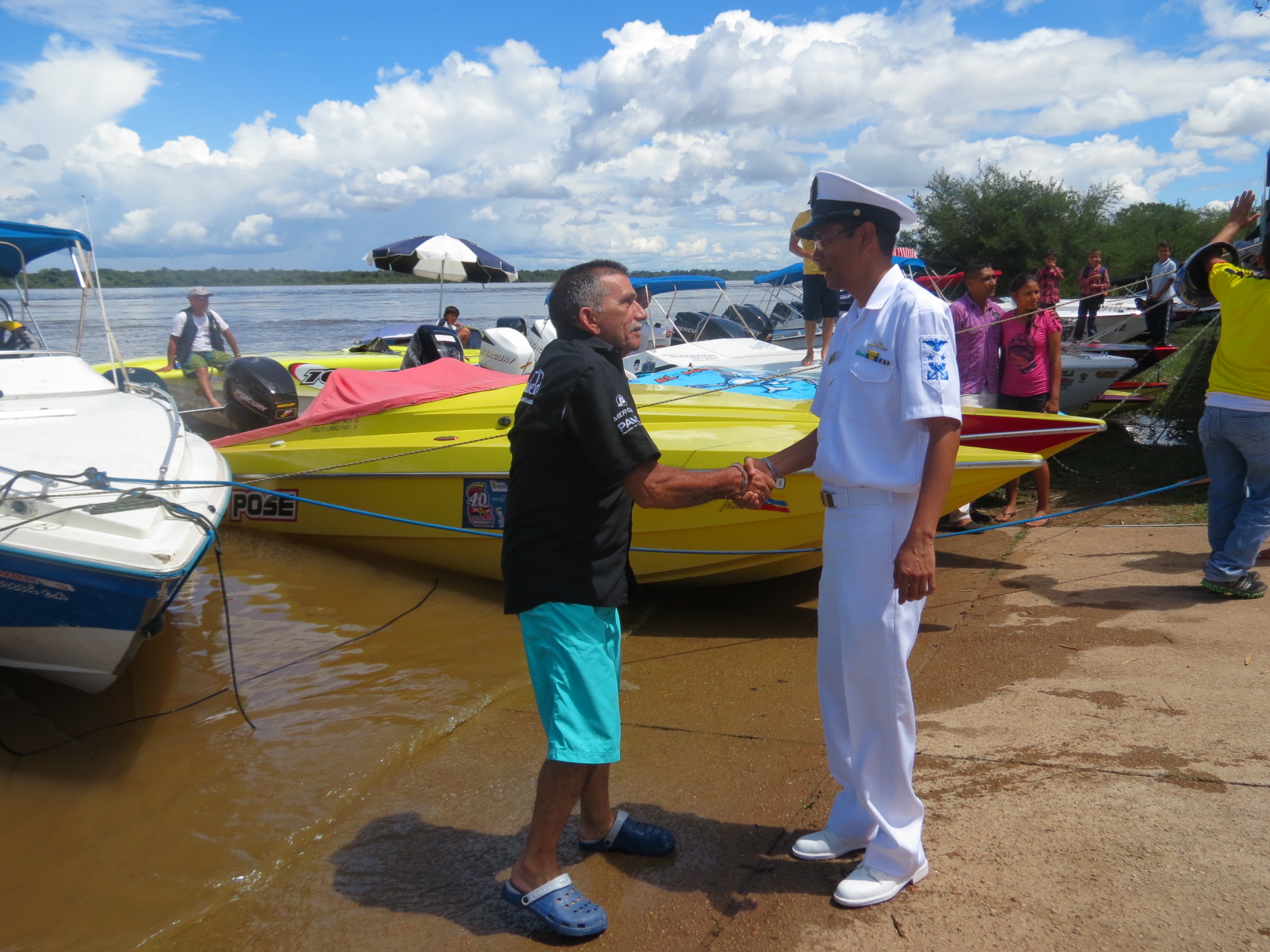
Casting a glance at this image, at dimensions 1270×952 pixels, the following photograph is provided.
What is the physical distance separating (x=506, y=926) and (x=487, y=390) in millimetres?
4564

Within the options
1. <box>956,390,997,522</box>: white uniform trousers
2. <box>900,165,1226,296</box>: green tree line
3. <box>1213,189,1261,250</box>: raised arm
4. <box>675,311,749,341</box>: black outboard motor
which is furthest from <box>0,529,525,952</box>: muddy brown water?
<box>900,165,1226,296</box>: green tree line

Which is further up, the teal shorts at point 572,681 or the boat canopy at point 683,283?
the boat canopy at point 683,283

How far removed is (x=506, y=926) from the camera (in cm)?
273

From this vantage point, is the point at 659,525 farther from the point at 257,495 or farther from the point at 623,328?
the point at 257,495

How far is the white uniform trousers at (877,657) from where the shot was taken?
8.07 feet

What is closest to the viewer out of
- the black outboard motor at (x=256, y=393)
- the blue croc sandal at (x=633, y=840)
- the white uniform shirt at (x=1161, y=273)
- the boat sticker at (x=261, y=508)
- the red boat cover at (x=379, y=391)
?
the blue croc sandal at (x=633, y=840)

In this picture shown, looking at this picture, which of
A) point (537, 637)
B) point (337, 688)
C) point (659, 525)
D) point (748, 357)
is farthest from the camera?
point (748, 357)

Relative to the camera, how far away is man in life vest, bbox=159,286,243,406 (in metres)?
11.3

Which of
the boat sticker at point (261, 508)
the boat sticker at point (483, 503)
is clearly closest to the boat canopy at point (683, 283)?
the boat sticker at point (261, 508)

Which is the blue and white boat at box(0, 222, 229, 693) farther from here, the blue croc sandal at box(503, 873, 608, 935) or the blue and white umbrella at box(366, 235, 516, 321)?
the blue and white umbrella at box(366, 235, 516, 321)

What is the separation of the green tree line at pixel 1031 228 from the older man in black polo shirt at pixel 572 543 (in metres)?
33.6

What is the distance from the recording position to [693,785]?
347 cm

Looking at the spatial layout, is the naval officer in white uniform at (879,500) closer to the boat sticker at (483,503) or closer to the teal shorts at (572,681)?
the teal shorts at (572,681)

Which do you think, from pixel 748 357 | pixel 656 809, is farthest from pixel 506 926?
pixel 748 357
